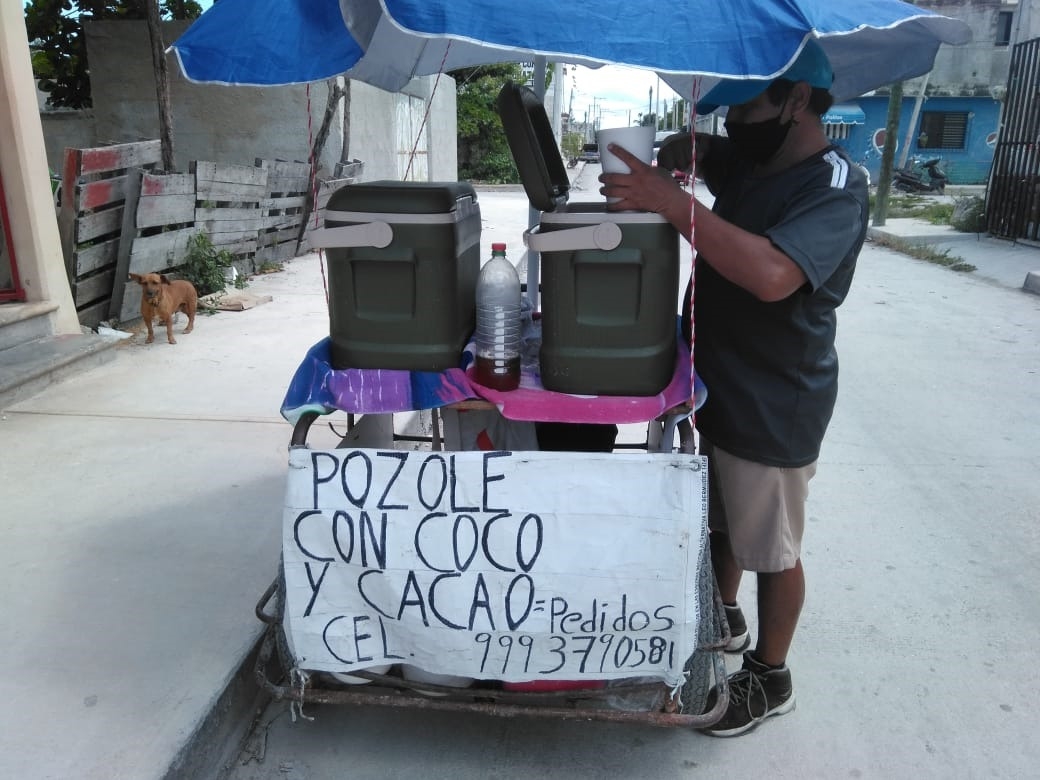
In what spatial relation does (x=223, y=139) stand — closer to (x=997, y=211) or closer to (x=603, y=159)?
(x=603, y=159)

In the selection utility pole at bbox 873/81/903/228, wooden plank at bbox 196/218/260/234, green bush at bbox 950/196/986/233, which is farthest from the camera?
utility pole at bbox 873/81/903/228

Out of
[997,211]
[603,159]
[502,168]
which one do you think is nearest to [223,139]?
[603,159]

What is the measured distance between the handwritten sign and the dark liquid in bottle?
211mm

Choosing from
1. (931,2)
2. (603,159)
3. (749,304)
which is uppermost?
(931,2)

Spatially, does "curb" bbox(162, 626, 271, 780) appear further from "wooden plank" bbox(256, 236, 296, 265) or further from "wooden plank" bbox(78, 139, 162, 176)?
"wooden plank" bbox(256, 236, 296, 265)

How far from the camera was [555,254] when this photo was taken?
6.68ft

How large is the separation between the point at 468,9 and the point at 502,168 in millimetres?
25706

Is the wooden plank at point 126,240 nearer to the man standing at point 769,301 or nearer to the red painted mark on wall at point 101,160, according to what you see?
the red painted mark on wall at point 101,160

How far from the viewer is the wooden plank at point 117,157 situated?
19.0 ft

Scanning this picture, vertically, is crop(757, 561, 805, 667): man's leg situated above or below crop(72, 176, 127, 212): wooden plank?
below

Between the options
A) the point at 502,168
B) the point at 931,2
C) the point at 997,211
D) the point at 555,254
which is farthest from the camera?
the point at 931,2

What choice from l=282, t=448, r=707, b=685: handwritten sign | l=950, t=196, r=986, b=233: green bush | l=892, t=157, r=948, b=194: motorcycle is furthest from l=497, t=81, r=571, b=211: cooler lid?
l=892, t=157, r=948, b=194: motorcycle

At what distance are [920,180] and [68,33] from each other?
80.2 feet

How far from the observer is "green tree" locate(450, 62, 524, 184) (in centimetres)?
2566
